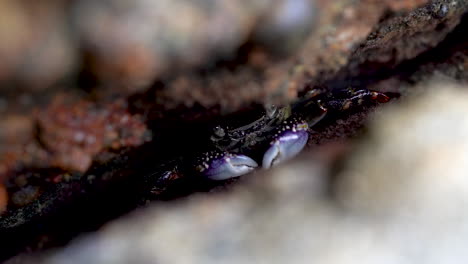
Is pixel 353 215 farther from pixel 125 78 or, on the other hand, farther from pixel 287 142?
pixel 287 142

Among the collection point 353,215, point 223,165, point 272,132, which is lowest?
point 353,215

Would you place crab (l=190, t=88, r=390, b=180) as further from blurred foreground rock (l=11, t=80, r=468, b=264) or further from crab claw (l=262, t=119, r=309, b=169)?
blurred foreground rock (l=11, t=80, r=468, b=264)

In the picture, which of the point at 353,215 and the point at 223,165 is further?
the point at 223,165

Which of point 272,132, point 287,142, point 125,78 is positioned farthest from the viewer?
point 272,132

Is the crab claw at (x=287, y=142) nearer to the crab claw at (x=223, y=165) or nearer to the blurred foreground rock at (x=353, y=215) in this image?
the crab claw at (x=223, y=165)

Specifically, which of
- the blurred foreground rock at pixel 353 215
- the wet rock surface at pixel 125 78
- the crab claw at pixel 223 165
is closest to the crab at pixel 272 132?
the crab claw at pixel 223 165

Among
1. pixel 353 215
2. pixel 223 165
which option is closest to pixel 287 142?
pixel 223 165

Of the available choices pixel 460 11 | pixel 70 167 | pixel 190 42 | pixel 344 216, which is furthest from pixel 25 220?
pixel 460 11

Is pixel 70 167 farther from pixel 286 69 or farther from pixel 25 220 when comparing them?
pixel 286 69

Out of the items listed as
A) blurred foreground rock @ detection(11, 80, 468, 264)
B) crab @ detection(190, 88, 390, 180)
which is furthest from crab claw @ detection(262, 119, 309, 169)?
blurred foreground rock @ detection(11, 80, 468, 264)
